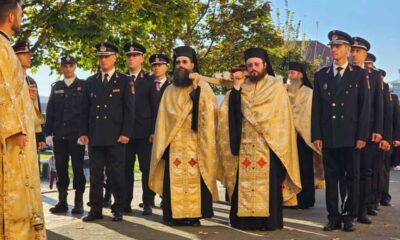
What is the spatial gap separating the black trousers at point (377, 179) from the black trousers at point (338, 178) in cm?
168

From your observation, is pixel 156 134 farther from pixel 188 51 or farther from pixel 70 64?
pixel 70 64

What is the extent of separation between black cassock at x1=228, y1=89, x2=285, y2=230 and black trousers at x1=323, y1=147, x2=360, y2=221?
1.95 feet

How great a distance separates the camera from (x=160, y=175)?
955 centimetres

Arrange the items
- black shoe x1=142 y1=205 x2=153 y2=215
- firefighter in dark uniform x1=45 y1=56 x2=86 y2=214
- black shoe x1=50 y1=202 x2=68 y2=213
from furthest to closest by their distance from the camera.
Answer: black shoe x1=50 y1=202 x2=68 y2=213, firefighter in dark uniform x1=45 y1=56 x2=86 y2=214, black shoe x1=142 y1=205 x2=153 y2=215

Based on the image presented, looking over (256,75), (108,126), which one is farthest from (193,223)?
(256,75)

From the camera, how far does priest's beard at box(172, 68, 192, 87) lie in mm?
9273

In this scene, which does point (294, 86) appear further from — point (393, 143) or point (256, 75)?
point (256, 75)

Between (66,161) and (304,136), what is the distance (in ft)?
12.8

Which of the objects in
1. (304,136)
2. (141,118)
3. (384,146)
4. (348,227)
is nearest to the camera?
(348,227)

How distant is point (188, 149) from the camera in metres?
9.21

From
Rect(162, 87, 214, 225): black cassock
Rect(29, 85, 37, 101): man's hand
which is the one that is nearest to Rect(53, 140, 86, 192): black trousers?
Rect(29, 85, 37, 101): man's hand

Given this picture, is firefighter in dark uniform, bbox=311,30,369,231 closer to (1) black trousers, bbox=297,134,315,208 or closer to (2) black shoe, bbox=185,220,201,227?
(2) black shoe, bbox=185,220,201,227

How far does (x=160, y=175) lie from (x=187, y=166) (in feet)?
1.80

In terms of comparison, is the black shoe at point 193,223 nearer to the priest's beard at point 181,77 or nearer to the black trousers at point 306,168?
the priest's beard at point 181,77
